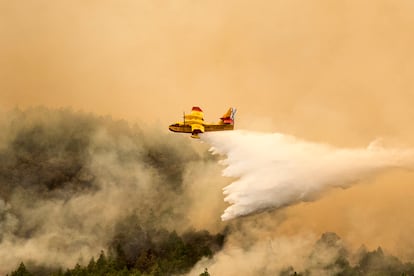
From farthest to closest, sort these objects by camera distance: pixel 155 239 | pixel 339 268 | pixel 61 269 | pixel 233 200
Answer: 1. pixel 155 239
2. pixel 339 268
3. pixel 61 269
4. pixel 233 200

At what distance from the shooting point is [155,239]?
16725 centimetres

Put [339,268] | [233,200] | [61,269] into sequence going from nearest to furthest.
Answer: [233,200], [61,269], [339,268]

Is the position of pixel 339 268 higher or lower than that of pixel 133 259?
lower

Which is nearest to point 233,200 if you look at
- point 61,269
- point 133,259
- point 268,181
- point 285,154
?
point 268,181

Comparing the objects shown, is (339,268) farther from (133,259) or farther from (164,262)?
(133,259)

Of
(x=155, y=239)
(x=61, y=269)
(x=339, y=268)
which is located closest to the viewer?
(x=61, y=269)

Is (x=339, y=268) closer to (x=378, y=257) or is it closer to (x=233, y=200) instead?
(x=378, y=257)

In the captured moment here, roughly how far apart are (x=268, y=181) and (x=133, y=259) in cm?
8927

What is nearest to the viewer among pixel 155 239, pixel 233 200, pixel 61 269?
pixel 233 200

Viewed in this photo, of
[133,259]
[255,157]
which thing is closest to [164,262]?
[133,259]

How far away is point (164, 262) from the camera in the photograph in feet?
502

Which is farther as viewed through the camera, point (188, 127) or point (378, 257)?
point (378, 257)

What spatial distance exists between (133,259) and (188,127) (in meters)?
89.4

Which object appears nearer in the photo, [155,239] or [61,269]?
[61,269]
